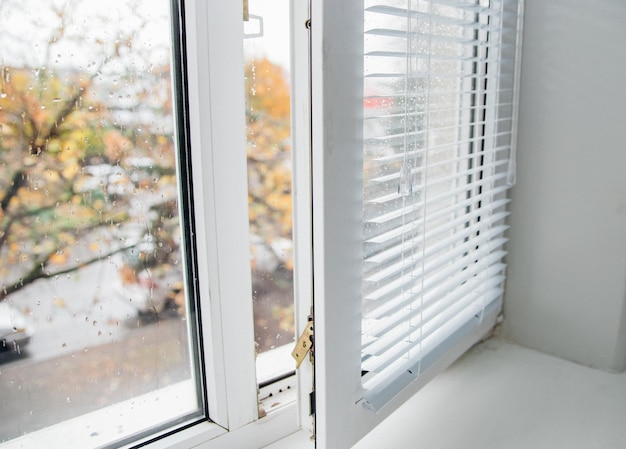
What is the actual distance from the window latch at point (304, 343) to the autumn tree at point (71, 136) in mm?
260

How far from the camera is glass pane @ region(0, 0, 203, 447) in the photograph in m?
0.65

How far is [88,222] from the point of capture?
71 centimetres

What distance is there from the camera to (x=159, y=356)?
825 millimetres

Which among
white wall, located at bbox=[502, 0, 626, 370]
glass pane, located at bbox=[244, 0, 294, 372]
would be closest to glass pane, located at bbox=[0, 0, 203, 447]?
glass pane, located at bbox=[244, 0, 294, 372]

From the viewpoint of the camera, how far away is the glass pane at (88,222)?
65cm

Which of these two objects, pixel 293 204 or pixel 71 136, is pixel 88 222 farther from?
pixel 293 204

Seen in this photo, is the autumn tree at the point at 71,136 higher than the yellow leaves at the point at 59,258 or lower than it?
higher

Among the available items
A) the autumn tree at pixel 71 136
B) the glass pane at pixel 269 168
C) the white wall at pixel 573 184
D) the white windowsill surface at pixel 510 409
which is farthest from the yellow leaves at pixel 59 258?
the white wall at pixel 573 184

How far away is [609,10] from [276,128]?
0.64 m

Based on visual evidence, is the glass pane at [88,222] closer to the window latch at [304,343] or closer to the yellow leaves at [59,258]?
the yellow leaves at [59,258]

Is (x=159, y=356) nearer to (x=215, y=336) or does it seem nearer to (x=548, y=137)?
(x=215, y=336)

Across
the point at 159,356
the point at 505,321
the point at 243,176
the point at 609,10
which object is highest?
the point at 609,10

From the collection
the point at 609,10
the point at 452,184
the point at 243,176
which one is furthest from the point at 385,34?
the point at 609,10

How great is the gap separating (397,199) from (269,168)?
221 millimetres
